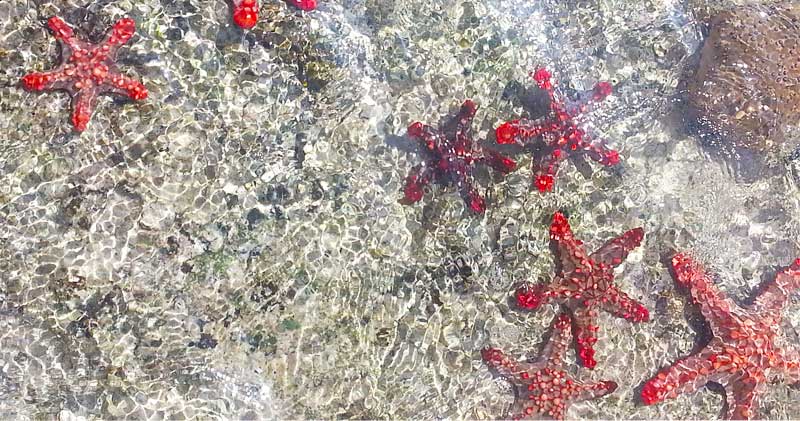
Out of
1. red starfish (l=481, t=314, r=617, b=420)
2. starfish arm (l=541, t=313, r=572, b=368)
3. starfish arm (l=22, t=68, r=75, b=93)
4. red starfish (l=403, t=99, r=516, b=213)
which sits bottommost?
red starfish (l=481, t=314, r=617, b=420)

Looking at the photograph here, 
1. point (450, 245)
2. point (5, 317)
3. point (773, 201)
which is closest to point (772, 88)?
point (773, 201)

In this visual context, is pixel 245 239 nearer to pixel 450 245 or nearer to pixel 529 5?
pixel 450 245

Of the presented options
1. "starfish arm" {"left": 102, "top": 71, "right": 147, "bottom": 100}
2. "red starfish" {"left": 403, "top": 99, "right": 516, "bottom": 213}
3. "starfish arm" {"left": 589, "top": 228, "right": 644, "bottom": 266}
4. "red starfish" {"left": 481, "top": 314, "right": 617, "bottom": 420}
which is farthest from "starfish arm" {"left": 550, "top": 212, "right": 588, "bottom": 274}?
"starfish arm" {"left": 102, "top": 71, "right": 147, "bottom": 100}

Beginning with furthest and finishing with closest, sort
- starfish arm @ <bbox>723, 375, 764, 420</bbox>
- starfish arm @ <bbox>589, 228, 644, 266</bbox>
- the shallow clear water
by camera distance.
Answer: starfish arm @ <bbox>589, 228, 644, 266</bbox> < starfish arm @ <bbox>723, 375, 764, 420</bbox> < the shallow clear water

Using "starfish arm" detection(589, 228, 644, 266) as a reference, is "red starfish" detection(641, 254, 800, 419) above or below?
below

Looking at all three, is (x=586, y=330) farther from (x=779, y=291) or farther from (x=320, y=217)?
(x=320, y=217)

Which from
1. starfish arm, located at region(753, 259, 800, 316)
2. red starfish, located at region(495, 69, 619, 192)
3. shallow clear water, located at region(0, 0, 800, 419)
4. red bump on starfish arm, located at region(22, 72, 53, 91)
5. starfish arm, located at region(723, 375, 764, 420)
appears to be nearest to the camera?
red bump on starfish arm, located at region(22, 72, 53, 91)

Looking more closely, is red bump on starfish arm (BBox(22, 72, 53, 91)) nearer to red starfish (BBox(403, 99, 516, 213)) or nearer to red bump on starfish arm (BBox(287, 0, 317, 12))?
red bump on starfish arm (BBox(287, 0, 317, 12))
